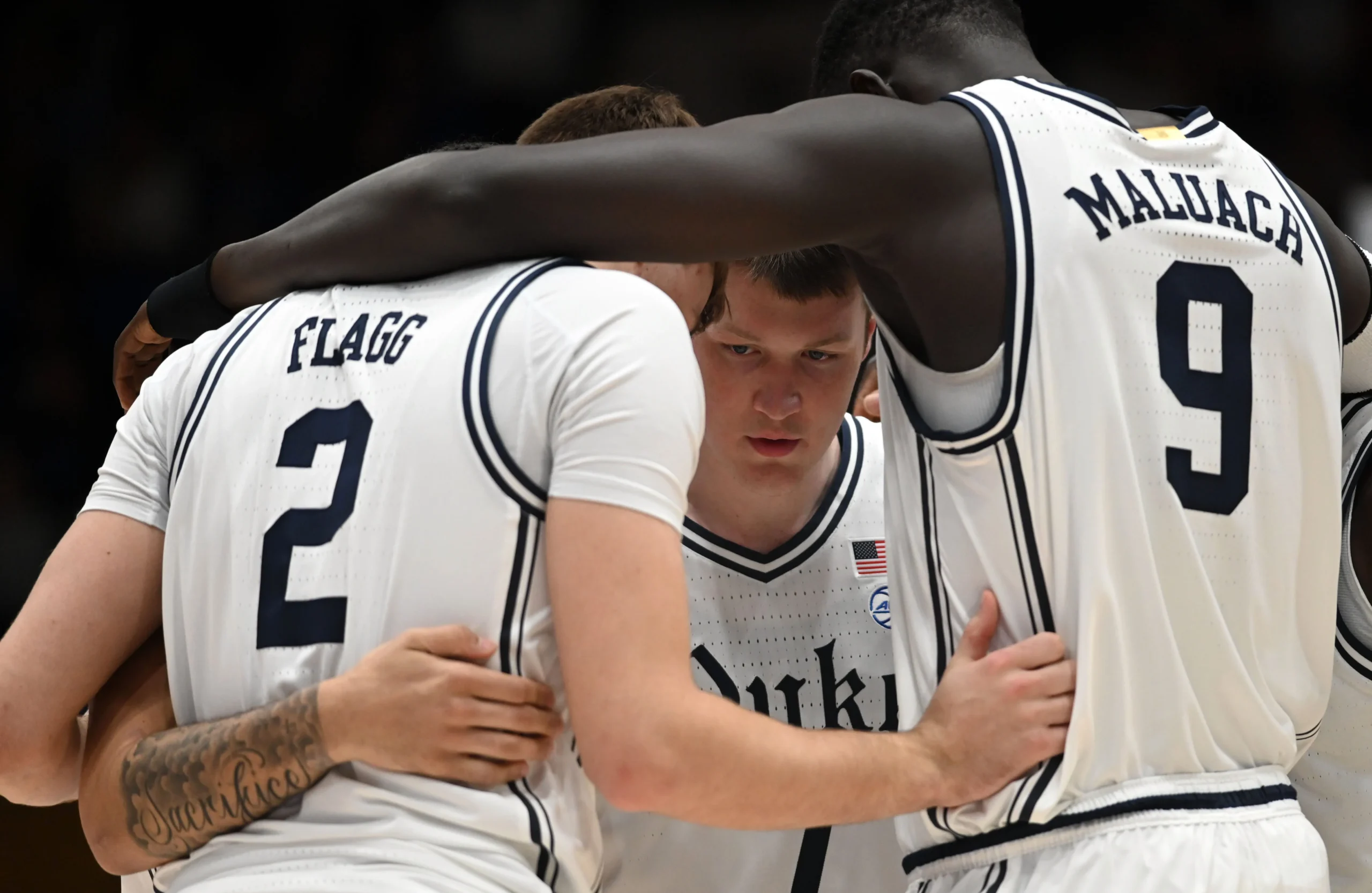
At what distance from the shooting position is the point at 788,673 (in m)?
2.93

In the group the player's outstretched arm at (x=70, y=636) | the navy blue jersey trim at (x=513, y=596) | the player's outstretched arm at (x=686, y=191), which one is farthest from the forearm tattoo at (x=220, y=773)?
the player's outstretched arm at (x=686, y=191)

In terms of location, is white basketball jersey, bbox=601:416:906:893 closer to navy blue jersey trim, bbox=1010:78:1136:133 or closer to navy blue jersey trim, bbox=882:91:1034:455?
navy blue jersey trim, bbox=882:91:1034:455

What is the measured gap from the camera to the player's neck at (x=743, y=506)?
119 inches

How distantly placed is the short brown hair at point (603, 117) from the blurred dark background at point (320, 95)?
175 inches

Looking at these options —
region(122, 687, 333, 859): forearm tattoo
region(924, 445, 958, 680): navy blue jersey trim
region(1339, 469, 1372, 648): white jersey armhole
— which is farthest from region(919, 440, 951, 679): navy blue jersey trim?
region(122, 687, 333, 859): forearm tattoo

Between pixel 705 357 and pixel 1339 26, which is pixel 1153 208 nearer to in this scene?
pixel 705 357

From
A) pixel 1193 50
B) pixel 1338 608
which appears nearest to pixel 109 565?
pixel 1338 608

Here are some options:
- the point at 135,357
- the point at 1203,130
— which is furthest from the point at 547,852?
the point at 135,357

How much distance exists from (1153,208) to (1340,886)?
5.07 feet

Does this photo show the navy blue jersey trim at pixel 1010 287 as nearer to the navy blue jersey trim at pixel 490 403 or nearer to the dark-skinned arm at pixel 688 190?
the dark-skinned arm at pixel 688 190

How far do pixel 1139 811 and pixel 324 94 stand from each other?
601cm

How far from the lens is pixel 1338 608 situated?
256 cm

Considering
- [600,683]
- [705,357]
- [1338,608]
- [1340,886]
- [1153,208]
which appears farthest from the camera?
[705,357]

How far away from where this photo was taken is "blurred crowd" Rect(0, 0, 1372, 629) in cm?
660
